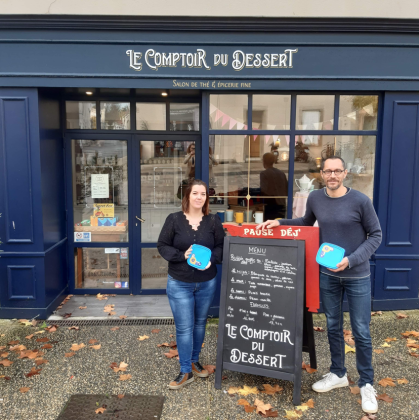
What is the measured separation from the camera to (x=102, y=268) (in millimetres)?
5789

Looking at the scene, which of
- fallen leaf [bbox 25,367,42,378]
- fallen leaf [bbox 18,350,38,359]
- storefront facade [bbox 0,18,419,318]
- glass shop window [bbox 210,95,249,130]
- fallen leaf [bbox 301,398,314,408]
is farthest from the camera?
glass shop window [bbox 210,95,249,130]

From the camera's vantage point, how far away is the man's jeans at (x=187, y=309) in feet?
11.0

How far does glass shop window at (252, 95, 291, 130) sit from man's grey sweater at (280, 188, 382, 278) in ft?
6.86

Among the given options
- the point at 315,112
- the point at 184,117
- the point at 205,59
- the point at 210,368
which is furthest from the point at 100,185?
the point at 315,112

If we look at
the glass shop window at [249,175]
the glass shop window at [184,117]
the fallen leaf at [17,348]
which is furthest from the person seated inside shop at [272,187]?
the fallen leaf at [17,348]

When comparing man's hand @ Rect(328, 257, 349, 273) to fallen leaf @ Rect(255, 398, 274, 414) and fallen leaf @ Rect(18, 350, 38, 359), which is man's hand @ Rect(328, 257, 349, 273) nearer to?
fallen leaf @ Rect(255, 398, 274, 414)

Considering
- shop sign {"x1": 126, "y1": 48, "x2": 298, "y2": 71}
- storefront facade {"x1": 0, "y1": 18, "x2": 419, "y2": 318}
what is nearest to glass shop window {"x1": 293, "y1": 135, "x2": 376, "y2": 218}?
storefront facade {"x1": 0, "y1": 18, "x2": 419, "y2": 318}

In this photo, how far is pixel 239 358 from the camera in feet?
11.0

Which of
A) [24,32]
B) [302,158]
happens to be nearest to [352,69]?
[302,158]

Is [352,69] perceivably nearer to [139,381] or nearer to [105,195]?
[105,195]

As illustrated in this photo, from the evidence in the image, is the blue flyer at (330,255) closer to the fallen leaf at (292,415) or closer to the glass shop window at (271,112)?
the fallen leaf at (292,415)

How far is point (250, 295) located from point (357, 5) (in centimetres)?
394

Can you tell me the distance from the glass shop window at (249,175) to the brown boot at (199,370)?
220cm

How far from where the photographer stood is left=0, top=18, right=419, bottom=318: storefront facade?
15.6 feet
